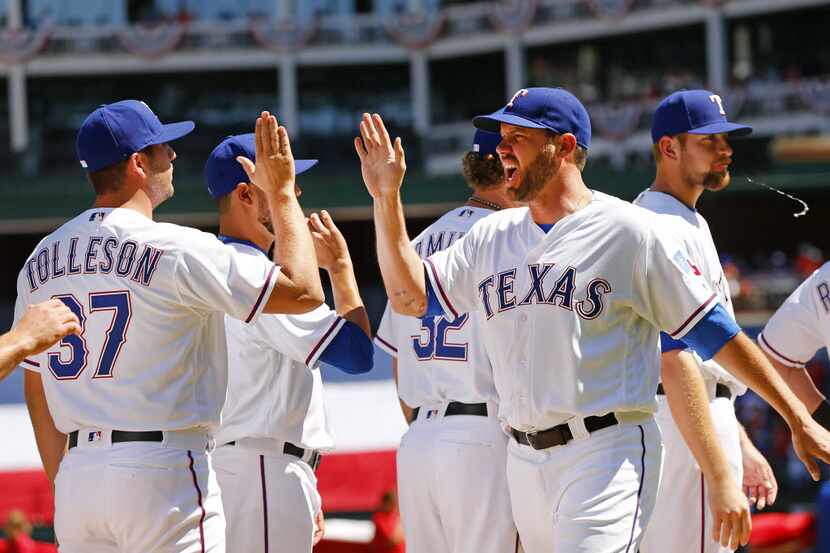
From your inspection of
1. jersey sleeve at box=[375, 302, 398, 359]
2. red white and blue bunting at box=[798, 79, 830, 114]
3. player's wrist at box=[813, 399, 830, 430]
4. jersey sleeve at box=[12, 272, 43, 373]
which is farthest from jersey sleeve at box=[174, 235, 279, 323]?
red white and blue bunting at box=[798, 79, 830, 114]

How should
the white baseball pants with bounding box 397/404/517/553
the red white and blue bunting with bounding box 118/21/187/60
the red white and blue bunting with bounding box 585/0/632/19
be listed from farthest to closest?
1. the red white and blue bunting with bounding box 118/21/187/60
2. the red white and blue bunting with bounding box 585/0/632/19
3. the white baseball pants with bounding box 397/404/517/553

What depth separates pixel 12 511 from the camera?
30.2 ft

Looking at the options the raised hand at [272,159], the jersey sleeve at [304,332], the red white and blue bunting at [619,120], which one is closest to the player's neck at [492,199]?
the jersey sleeve at [304,332]

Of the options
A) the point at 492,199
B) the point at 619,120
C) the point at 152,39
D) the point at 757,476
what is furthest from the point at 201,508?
the point at 152,39

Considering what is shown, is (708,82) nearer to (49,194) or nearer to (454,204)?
(454,204)

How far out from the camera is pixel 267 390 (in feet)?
15.3

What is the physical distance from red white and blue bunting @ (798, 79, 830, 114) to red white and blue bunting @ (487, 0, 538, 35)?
10.5m

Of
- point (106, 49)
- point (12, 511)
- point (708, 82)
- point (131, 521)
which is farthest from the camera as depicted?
point (106, 49)

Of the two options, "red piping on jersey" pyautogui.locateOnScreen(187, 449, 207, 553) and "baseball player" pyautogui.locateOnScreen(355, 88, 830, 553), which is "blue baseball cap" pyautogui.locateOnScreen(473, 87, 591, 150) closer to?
"baseball player" pyautogui.locateOnScreen(355, 88, 830, 553)

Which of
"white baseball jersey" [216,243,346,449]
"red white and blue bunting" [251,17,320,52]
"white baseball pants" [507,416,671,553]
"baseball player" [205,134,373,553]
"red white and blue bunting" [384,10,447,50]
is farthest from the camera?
"red white and blue bunting" [384,10,447,50]

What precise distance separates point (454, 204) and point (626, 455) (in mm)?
27290

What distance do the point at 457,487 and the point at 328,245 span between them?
3.29ft

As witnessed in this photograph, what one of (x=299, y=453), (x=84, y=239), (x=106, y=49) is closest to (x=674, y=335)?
(x=299, y=453)

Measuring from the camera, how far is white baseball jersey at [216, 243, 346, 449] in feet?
15.1
